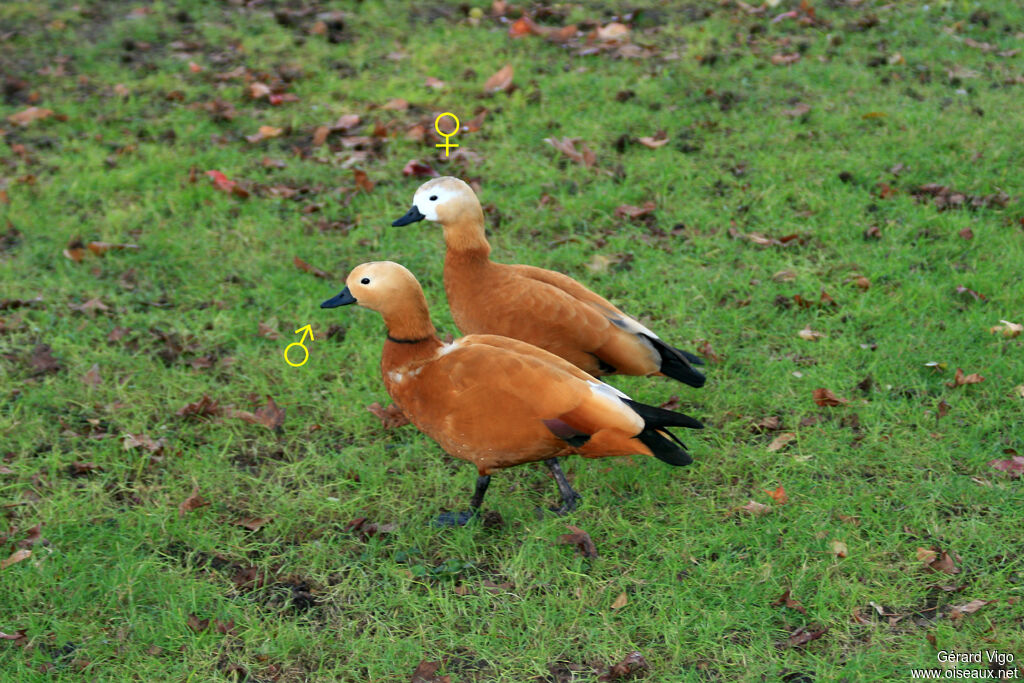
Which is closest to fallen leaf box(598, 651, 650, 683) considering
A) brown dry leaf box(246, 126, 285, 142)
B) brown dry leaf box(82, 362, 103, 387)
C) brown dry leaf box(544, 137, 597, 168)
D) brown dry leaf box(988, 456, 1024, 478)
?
brown dry leaf box(988, 456, 1024, 478)

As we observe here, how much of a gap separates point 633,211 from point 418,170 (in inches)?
60.9

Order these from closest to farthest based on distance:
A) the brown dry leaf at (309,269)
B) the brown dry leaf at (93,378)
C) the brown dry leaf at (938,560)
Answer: the brown dry leaf at (938,560) < the brown dry leaf at (93,378) < the brown dry leaf at (309,269)

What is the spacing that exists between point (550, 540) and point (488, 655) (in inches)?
24.1

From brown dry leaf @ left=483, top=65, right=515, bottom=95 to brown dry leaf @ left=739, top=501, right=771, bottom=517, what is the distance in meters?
4.39

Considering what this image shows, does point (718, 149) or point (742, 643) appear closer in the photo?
point (742, 643)

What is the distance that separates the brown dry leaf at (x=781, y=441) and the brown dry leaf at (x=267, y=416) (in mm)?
2318

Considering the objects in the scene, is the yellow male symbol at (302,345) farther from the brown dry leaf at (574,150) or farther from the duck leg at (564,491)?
the brown dry leaf at (574,150)

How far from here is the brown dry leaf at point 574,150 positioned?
249 inches

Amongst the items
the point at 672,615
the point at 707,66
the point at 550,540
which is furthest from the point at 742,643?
the point at 707,66

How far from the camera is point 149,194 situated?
6082mm

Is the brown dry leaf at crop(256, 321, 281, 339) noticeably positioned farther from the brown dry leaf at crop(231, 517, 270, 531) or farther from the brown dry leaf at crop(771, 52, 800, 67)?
the brown dry leaf at crop(771, 52, 800, 67)

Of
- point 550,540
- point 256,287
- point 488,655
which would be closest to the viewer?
point 488,655

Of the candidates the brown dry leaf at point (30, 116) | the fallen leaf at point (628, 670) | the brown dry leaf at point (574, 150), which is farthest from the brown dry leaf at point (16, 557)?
the brown dry leaf at point (30, 116)

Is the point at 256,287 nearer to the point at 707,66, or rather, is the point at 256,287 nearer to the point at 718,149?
the point at 718,149
